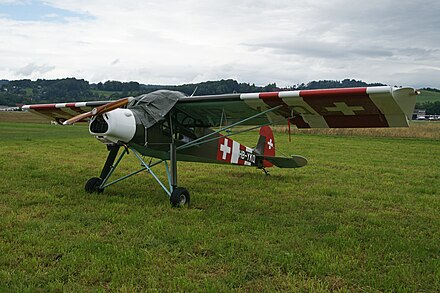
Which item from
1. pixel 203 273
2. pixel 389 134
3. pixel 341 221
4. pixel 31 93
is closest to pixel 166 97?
pixel 341 221

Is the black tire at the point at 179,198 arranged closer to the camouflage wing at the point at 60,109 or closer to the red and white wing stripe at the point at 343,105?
the red and white wing stripe at the point at 343,105

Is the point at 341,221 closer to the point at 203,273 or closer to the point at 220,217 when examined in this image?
the point at 220,217

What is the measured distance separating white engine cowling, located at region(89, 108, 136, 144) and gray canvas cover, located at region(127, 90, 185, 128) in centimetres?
34

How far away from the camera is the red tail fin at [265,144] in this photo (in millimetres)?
11944

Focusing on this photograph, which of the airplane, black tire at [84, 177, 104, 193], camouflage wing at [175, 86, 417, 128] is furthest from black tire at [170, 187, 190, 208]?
black tire at [84, 177, 104, 193]

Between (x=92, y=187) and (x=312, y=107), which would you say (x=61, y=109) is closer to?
(x=92, y=187)

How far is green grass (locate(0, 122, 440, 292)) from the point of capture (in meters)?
4.10

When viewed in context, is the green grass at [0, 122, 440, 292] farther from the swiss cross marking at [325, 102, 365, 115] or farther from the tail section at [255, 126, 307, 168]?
the swiss cross marking at [325, 102, 365, 115]

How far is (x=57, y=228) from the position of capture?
5.77m

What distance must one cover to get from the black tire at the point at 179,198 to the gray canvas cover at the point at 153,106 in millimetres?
1398

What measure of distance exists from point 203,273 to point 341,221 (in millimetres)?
3235

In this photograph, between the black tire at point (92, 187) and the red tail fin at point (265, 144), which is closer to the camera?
the black tire at point (92, 187)

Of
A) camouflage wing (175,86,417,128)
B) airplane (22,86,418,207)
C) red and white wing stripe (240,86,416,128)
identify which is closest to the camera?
red and white wing stripe (240,86,416,128)

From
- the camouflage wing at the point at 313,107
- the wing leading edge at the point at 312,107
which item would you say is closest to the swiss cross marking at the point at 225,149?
the wing leading edge at the point at 312,107
